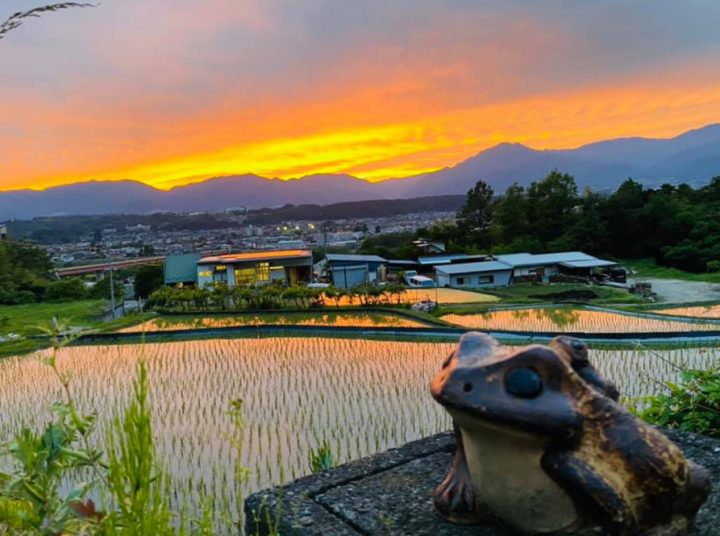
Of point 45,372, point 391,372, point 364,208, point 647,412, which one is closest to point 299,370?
point 391,372

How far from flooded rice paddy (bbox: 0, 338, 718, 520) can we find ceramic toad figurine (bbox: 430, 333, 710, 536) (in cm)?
316

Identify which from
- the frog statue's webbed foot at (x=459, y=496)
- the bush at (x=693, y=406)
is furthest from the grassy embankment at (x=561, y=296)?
the frog statue's webbed foot at (x=459, y=496)

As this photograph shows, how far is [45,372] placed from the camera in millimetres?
12734

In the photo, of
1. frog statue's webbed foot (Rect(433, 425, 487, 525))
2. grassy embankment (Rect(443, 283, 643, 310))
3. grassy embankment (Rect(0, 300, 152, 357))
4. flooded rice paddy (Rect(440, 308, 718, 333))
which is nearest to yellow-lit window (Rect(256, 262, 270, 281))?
grassy embankment (Rect(0, 300, 152, 357))

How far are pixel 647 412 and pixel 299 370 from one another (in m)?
7.81

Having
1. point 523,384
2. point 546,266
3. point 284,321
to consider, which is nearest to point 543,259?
point 546,266

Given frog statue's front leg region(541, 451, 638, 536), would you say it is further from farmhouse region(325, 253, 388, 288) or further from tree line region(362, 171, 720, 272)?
tree line region(362, 171, 720, 272)

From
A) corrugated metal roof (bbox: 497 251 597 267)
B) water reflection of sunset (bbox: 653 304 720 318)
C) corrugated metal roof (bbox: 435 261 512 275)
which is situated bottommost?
water reflection of sunset (bbox: 653 304 720 318)

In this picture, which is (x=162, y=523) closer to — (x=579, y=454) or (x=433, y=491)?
(x=579, y=454)

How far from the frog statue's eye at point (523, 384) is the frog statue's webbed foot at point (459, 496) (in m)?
0.64

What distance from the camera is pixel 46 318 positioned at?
76.7ft

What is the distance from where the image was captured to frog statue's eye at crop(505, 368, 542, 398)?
90.7 inches

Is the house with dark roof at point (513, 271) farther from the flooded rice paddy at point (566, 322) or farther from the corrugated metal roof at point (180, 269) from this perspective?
the corrugated metal roof at point (180, 269)

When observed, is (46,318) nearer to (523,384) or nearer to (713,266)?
(523,384)
